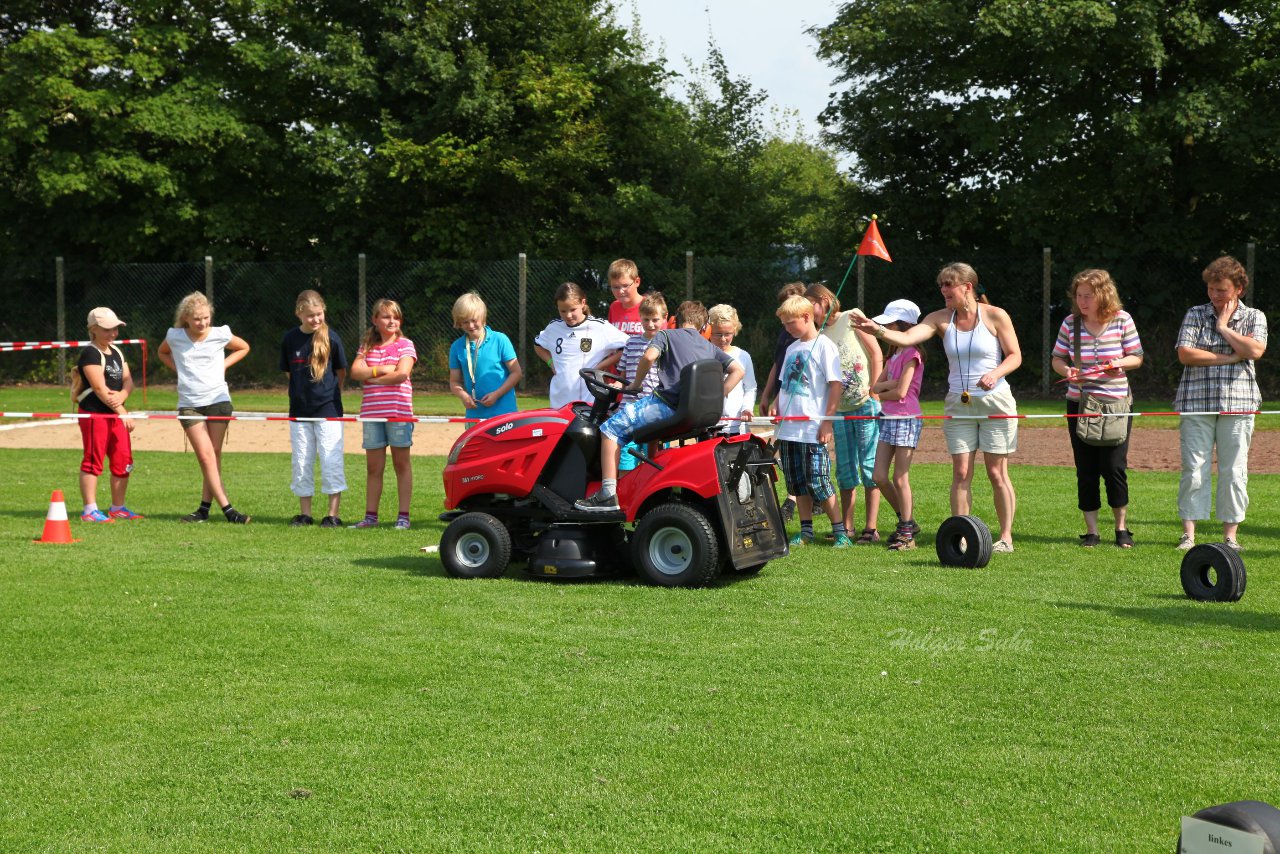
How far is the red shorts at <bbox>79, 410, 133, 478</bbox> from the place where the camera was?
10445 mm

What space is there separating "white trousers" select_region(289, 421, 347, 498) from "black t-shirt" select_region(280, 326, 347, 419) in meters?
0.11

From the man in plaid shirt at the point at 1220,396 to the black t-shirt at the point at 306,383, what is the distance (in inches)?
237

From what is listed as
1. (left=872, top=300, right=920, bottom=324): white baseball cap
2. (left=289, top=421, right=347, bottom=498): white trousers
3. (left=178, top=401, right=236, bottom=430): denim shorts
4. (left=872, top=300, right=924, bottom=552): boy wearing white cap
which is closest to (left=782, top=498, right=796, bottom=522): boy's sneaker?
(left=872, top=300, right=924, bottom=552): boy wearing white cap

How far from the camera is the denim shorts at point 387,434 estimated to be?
33.0ft

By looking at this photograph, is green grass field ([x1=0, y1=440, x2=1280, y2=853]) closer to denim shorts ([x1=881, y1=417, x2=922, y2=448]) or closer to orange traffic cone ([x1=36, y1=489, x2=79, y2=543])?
orange traffic cone ([x1=36, y1=489, x2=79, y2=543])

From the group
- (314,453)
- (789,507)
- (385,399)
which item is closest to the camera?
(789,507)

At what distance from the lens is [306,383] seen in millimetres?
10352

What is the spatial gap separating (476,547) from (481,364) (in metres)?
2.07

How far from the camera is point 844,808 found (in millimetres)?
4121

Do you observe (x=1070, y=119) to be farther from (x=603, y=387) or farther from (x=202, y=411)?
(x=603, y=387)

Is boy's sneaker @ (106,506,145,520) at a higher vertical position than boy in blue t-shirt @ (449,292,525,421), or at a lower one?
lower

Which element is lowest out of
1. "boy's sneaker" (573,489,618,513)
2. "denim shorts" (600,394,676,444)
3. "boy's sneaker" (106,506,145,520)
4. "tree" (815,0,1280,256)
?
"boy's sneaker" (106,506,145,520)

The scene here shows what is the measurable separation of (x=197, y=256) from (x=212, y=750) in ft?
82.2

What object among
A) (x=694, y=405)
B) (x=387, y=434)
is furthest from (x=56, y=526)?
(x=694, y=405)
